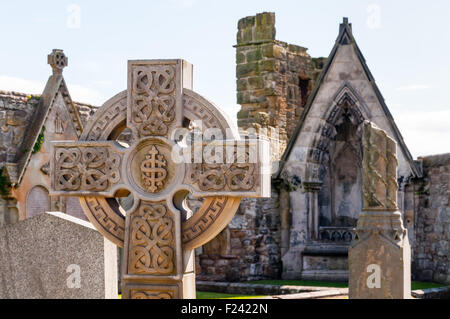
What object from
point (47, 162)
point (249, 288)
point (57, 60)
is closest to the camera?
point (249, 288)

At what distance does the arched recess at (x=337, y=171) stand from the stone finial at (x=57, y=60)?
4.79 meters

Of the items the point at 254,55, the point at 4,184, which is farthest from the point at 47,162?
the point at 254,55

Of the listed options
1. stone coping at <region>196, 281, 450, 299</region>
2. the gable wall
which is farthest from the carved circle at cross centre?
the gable wall

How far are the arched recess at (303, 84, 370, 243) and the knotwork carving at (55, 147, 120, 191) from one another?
9395 mm

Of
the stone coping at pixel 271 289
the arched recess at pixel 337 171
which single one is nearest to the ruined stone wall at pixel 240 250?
the stone coping at pixel 271 289

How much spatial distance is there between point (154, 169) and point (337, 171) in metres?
10.2

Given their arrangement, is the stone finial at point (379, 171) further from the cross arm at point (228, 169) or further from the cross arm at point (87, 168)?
the cross arm at point (87, 168)

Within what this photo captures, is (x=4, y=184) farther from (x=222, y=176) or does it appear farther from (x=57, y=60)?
(x=222, y=176)

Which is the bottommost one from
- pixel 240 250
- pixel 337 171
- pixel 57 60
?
pixel 240 250

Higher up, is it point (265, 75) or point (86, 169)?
point (265, 75)

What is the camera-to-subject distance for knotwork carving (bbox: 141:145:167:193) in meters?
6.39

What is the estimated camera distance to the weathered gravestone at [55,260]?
662cm

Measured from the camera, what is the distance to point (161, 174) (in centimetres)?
640

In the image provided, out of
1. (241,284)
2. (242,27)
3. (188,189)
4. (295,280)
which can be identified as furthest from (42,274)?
(242,27)
